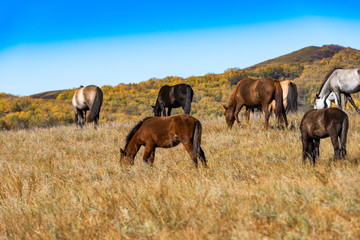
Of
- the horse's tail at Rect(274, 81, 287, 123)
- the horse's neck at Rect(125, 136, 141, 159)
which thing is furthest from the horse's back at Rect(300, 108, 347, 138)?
the horse's tail at Rect(274, 81, 287, 123)

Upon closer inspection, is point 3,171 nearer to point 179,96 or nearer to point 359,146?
point 359,146

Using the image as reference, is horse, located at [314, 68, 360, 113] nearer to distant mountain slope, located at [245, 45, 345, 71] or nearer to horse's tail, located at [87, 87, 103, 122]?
horse's tail, located at [87, 87, 103, 122]

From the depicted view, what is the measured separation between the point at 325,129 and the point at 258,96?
520 cm

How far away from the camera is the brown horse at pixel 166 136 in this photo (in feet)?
16.7

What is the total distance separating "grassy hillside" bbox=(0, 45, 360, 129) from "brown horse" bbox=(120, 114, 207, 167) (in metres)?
19.2

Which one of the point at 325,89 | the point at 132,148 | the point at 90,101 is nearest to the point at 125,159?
the point at 132,148

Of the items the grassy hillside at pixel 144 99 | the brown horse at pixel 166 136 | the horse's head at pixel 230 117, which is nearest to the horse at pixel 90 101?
the horse's head at pixel 230 117

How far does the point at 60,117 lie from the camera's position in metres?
27.1

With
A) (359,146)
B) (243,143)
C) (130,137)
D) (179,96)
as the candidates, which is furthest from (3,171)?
(179,96)

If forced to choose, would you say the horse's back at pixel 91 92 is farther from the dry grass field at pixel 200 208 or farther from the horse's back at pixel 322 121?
the horse's back at pixel 322 121

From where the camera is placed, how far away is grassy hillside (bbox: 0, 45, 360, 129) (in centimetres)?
A: 2674

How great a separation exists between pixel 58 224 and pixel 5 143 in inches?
331

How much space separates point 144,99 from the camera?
125 ft

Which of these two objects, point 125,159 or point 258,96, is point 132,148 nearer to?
point 125,159
